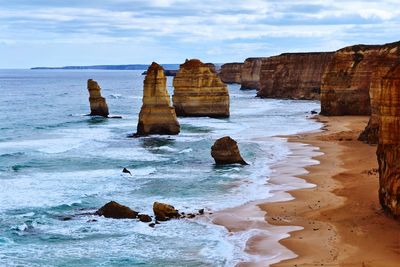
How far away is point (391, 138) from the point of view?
2281 cm

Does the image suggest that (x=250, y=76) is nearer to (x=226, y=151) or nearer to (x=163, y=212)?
(x=226, y=151)

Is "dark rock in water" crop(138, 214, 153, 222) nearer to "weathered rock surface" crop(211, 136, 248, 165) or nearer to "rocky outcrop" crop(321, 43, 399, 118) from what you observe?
"weathered rock surface" crop(211, 136, 248, 165)

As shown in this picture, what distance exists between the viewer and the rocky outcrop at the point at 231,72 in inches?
7082

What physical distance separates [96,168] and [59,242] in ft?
49.8

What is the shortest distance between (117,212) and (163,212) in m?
1.80

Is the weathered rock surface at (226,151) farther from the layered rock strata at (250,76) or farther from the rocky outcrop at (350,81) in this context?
the layered rock strata at (250,76)

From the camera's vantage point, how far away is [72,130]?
59062 millimetres

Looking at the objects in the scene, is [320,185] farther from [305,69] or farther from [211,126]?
[305,69]

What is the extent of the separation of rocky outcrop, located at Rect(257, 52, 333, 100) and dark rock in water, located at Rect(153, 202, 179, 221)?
78673 mm

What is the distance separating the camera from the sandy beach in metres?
19.4

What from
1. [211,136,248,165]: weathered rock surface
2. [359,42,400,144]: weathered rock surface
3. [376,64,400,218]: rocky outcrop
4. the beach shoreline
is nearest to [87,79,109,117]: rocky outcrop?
[359,42,400,144]: weathered rock surface

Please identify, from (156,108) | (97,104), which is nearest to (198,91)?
(97,104)

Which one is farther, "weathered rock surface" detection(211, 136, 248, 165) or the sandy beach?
"weathered rock surface" detection(211, 136, 248, 165)

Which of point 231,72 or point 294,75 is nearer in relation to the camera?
point 294,75
